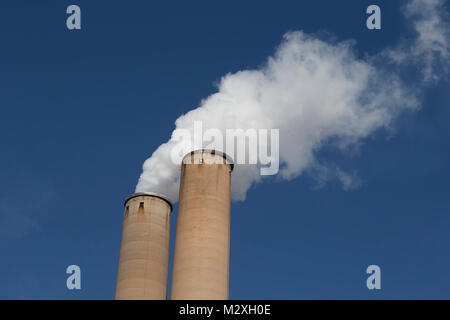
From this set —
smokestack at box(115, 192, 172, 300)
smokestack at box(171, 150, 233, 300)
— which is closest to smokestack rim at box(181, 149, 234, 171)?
smokestack at box(171, 150, 233, 300)

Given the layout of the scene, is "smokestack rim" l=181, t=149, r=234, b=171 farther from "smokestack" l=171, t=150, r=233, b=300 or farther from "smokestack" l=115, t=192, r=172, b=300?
"smokestack" l=115, t=192, r=172, b=300

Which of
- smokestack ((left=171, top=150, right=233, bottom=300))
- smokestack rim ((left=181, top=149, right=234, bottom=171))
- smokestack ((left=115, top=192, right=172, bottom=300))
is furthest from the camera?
smokestack ((left=115, top=192, right=172, bottom=300))

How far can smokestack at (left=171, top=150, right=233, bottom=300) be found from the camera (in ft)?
102

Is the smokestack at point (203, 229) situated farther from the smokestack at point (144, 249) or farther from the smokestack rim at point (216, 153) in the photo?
the smokestack at point (144, 249)

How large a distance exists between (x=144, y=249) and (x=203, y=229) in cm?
721

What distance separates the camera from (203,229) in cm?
3203

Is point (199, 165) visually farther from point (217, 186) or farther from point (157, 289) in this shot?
point (157, 289)

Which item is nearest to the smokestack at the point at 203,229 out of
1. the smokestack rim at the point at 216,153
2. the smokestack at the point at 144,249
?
the smokestack rim at the point at 216,153

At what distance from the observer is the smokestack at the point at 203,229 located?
3111 centimetres

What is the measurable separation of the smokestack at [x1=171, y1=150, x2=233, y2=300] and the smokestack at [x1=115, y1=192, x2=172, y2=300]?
5.59 m
